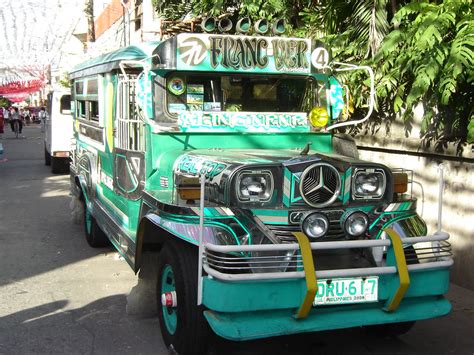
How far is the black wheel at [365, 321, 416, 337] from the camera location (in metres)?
4.56

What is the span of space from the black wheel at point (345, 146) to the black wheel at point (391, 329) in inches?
60.3

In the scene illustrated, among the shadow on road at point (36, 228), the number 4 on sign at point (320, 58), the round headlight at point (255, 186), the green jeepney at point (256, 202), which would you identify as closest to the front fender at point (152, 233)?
the green jeepney at point (256, 202)

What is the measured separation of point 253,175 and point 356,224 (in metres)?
0.81

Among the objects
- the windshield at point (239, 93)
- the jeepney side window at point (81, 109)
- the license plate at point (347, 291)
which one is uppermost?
the windshield at point (239, 93)

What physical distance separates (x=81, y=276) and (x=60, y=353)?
213cm

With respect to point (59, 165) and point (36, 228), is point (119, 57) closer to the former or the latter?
point (36, 228)

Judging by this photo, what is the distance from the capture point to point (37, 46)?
38.8 metres

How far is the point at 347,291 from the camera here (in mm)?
3627

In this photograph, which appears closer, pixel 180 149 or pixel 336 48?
pixel 180 149

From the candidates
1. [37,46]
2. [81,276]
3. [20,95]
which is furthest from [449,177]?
[20,95]

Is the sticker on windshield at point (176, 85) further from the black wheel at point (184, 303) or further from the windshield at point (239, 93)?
the black wheel at point (184, 303)

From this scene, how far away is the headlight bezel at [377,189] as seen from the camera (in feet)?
13.0

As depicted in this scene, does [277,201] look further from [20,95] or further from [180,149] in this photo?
[20,95]

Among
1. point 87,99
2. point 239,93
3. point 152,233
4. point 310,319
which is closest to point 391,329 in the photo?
point 310,319
